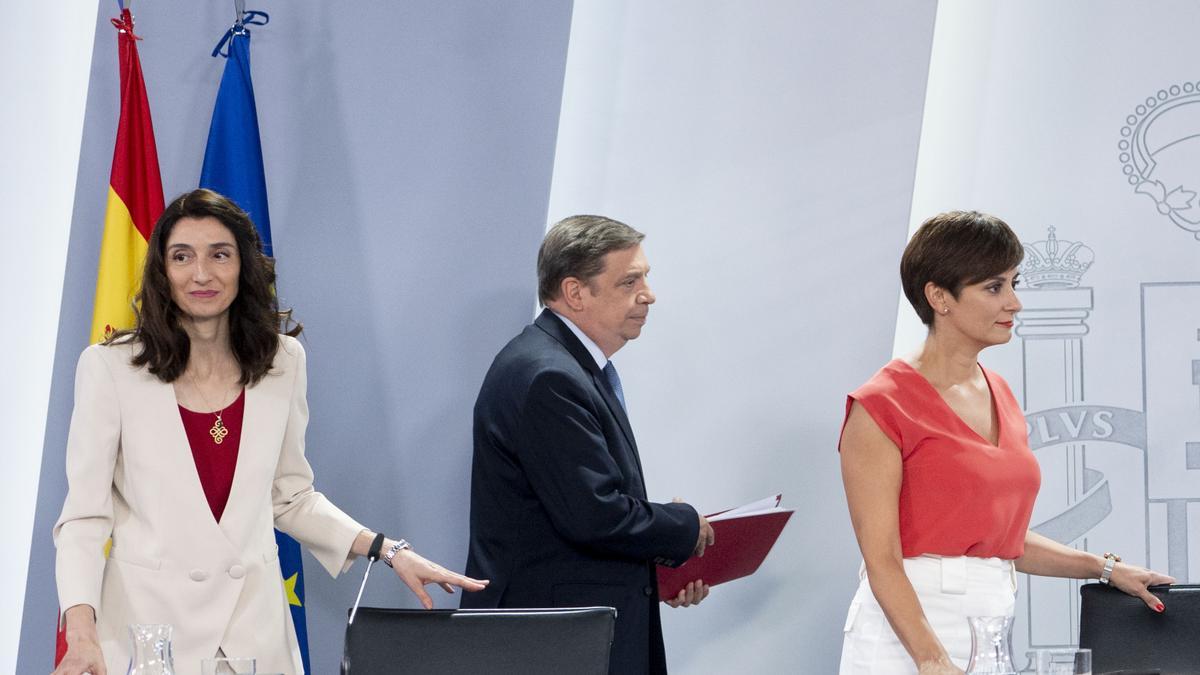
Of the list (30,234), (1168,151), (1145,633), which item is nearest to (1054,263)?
(1168,151)

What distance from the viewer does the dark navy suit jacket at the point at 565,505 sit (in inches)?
105

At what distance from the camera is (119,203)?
3264 millimetres

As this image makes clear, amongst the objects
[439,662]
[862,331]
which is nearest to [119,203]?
[439,662]

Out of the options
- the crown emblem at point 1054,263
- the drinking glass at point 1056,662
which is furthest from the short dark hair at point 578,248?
the drinking glass at point 1056,662

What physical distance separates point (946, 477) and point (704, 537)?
551mm

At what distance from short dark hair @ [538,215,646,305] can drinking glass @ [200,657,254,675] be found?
5.03 ft

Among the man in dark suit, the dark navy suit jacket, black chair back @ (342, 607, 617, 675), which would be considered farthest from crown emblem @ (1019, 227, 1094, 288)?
black chair back @ (342, 607, 617, 675)

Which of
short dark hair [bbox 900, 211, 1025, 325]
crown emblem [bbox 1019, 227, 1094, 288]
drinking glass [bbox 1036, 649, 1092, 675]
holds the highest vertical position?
crown emblem [bbox 1019, 227, 1094, 288]

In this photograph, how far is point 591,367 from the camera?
2.90 meters

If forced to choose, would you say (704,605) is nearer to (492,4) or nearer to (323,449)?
(323,449)

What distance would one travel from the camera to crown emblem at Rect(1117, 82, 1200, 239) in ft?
11.7

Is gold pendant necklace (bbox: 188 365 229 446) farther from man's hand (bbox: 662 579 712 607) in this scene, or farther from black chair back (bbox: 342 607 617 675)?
man's hand (bbox: 662 579 712 607)

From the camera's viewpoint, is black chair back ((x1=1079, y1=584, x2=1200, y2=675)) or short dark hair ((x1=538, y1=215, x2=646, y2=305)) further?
short dark hair ((x1=538, y1=215, x2=646, y2=305))

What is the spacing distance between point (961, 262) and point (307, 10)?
199cm
